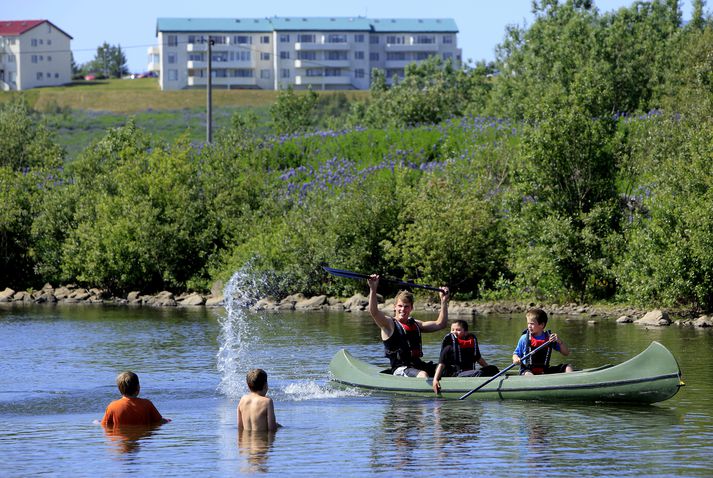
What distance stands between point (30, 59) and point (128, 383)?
147436 mm

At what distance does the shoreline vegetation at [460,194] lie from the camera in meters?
37.0

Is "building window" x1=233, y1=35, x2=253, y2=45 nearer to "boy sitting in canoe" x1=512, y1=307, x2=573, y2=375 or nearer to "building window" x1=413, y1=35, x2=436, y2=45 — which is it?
"building window" x1=413, y1=35, x2=436, y2=45

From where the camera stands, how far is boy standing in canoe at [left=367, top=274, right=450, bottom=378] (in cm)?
1905

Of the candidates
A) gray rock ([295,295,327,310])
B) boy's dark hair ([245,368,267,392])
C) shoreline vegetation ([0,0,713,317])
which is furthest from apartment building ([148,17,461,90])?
boy's dark hair ([245,368,267,392])

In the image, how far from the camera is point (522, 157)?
124ft

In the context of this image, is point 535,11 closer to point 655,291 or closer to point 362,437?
point 655,291

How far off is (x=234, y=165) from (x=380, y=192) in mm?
11751

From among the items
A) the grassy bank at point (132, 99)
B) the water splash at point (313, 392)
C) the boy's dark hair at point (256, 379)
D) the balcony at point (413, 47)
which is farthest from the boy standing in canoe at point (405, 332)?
the balcony at point (413, 47)

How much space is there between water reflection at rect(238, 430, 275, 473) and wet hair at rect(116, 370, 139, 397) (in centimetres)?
161

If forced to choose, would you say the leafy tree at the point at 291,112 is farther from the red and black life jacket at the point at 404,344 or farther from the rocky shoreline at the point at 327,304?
the red and black life jacket at the point at 404,344

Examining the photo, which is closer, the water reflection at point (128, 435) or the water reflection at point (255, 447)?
the water reflection at point (255, 447)

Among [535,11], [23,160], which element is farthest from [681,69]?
[23,160]

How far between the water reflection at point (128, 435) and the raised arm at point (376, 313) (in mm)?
3774

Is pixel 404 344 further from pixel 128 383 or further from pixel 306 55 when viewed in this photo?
pixel 306 55
